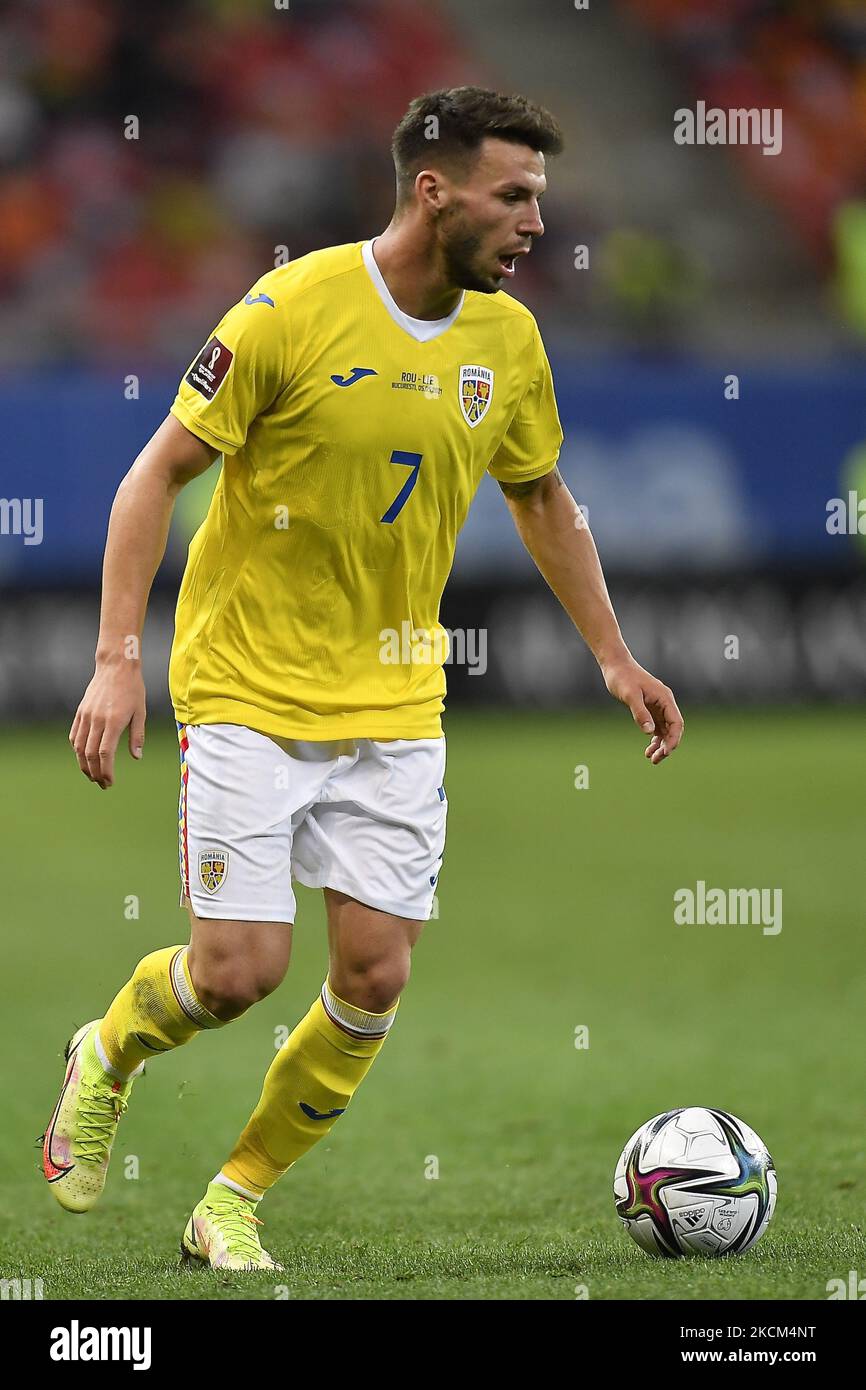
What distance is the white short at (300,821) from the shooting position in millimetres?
4094

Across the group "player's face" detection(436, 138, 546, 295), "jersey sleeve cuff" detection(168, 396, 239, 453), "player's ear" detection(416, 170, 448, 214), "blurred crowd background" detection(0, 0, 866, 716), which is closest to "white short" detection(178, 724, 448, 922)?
"jersey sleeve cuff" detection(168, 396, 239, 453)

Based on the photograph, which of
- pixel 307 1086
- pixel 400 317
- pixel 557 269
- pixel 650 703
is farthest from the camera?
pixel 557 269

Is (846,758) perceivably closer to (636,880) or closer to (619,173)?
(636,880)

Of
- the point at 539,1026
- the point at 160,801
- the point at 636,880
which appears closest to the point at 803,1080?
the point at 539,1026

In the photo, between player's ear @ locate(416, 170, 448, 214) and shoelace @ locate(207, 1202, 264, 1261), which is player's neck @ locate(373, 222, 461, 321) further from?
shoelace @ locate(207, 1202, 264, 1261)

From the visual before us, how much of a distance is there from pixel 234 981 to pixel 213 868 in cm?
24

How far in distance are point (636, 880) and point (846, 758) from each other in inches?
141

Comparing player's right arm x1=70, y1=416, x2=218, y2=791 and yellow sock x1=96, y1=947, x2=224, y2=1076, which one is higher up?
player's right arm x1=70, y1=416, x2=218, y2=791

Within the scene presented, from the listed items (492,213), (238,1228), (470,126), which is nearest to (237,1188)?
(238,1228)

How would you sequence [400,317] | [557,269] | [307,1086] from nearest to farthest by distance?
[400,317]
[307,1086]
[557,269]

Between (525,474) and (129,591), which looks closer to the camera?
(129,591)

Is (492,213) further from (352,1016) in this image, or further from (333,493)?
(352,1016)

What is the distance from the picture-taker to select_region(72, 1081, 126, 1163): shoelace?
4379mm

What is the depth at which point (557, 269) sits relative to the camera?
16.8m
